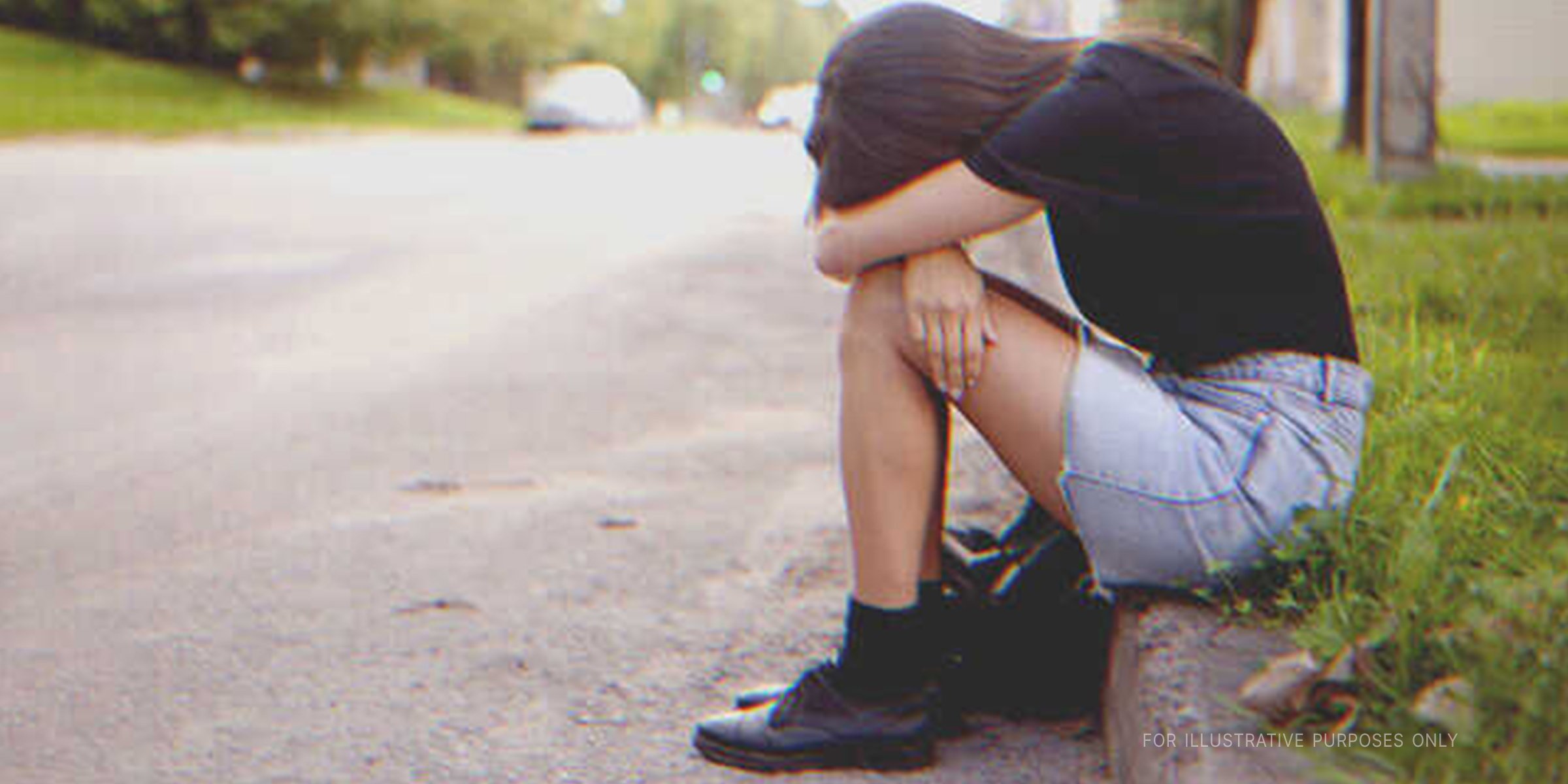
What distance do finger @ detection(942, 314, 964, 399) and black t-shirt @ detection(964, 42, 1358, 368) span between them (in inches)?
8.7

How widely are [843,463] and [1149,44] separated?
30.6 inches

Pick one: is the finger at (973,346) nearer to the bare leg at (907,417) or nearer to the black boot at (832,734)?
the bare leg at (907,417)

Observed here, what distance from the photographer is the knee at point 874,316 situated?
84.8 inches

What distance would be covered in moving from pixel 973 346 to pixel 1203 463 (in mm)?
360

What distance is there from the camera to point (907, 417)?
2154 millimetres

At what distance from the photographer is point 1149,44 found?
2.20m

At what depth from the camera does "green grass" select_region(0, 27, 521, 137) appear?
56.2 feet

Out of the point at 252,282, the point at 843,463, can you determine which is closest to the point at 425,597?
the point at 843,463

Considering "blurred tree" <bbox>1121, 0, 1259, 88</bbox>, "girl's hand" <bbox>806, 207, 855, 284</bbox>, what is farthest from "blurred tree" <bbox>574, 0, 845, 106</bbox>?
"girl's hand" <bbox>806, 207, 855, 284</bbox>

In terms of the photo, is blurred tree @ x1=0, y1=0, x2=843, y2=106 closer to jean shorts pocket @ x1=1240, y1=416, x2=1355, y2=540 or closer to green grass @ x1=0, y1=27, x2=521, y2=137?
green grass @ x1=0, y1=27, x2=521, y2=137

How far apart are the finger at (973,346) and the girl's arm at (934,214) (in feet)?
0.47

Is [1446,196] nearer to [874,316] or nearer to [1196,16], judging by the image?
[874,316]

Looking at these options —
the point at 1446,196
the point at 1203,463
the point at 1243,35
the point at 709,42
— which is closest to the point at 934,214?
the point at 1203,463

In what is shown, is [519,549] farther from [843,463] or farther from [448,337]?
[448,337]
